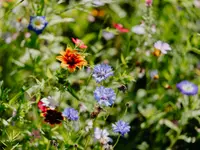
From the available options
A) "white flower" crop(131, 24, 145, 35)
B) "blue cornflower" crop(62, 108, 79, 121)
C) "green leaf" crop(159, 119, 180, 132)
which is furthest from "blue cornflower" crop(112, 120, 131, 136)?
"white flower" crop(131, 24, 145, 35)

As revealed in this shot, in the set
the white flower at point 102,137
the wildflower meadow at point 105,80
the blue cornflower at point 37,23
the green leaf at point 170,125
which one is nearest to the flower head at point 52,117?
the wildflower meadow at point 105,80

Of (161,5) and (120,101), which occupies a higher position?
(161,5)

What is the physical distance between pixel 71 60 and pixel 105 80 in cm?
46

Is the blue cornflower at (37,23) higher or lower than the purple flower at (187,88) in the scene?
higher

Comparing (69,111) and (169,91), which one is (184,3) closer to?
(169,91)

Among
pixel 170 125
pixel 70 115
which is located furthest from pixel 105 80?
pixel 70 115

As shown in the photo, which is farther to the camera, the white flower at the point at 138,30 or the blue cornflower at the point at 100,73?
the white flower at the point at 138,30

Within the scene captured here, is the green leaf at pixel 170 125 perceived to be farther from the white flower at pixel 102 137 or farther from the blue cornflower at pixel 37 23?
the blue cornflower at pixel 37 23

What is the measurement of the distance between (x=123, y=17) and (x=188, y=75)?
52 centimetres

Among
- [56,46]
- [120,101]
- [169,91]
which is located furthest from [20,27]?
[169,91]

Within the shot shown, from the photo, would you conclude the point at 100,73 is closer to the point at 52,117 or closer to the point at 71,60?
the point at 71,60

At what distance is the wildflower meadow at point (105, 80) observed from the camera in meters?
1.81

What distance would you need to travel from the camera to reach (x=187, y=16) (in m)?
2.74

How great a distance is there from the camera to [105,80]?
2.11 meters
